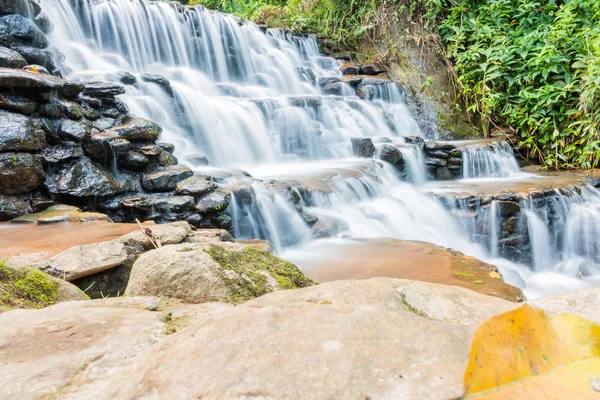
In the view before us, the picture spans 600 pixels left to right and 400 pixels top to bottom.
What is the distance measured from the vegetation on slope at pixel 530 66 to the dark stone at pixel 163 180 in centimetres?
803

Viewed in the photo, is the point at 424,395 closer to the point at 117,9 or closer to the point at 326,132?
the point at 326,132

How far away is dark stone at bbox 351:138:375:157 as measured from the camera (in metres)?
8.42

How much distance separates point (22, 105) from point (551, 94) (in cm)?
1012

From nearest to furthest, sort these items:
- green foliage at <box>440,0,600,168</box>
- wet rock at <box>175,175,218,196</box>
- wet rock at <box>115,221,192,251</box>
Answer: wet rock at <box>115,221,192,251</box>, wet rock at <box>175,175,218,196</box>, green foliage at <box>440,0,600,168</box>

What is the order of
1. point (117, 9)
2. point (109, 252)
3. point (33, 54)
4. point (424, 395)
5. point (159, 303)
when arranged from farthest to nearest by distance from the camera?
point (117, 9) < point (33, 54) < point (109, 252) < point (159, 303) < point (424, 395)

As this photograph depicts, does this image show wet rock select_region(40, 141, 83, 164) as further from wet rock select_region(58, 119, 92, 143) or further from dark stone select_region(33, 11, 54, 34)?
dark stone select_region(33, 11, 54, 34)

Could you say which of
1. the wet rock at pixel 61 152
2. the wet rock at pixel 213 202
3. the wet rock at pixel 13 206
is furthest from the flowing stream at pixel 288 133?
the wet rock at pixel 13 206

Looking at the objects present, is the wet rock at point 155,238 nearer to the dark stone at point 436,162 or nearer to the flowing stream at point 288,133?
the flowing stream at point 288,133

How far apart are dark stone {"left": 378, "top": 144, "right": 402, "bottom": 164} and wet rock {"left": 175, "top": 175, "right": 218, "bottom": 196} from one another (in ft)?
13.8

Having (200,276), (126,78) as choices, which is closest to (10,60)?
(126,78)

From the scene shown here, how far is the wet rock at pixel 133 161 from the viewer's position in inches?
210

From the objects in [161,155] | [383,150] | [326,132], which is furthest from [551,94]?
[161,155]

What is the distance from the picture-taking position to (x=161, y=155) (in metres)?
5.71

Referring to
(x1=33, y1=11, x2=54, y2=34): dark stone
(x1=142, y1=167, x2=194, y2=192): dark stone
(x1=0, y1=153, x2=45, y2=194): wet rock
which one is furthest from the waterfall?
(x1=33, y1=11, x2=54, y2=34): dark stone
